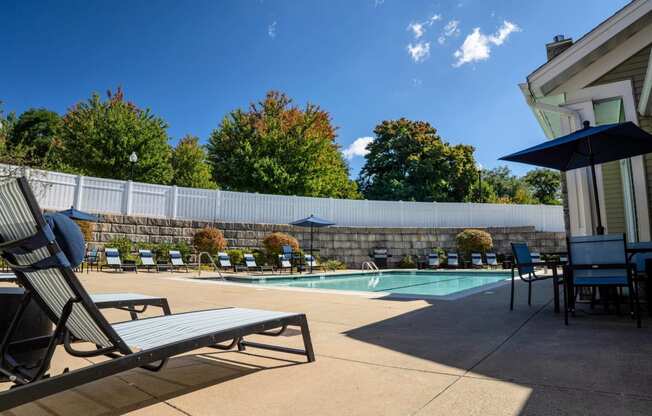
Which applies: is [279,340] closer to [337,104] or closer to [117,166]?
[117,166]

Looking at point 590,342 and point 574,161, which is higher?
point 574,161

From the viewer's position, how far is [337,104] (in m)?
28.0

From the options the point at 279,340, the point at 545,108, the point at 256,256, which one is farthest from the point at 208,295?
the point at 256,256

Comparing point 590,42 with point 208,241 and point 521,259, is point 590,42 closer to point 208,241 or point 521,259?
point 521,259

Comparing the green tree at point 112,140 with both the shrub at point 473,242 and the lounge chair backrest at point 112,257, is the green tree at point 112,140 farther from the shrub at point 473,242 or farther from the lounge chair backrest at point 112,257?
the shrub at point 473,242

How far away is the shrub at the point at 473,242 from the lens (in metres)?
17.4

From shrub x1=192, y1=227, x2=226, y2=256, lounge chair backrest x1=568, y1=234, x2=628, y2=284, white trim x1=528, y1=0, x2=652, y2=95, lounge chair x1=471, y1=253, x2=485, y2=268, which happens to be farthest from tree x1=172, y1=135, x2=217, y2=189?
lounge chair backrest x1=568, y1=234, x2=628, y2=284

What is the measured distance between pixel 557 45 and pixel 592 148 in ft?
13.9

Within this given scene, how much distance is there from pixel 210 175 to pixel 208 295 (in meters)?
23.8

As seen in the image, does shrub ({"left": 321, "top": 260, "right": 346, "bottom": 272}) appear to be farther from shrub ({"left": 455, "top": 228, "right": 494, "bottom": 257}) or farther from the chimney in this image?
the chimney

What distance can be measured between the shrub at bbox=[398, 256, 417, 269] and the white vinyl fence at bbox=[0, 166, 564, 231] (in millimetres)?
1834

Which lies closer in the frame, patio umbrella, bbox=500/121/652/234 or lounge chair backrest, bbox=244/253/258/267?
patio umbrella, bbox=500/121/652/234

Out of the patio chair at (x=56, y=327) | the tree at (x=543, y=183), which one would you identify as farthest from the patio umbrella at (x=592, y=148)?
the tree at (x=543, y=183)

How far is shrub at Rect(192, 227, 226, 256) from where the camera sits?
14742 mm
